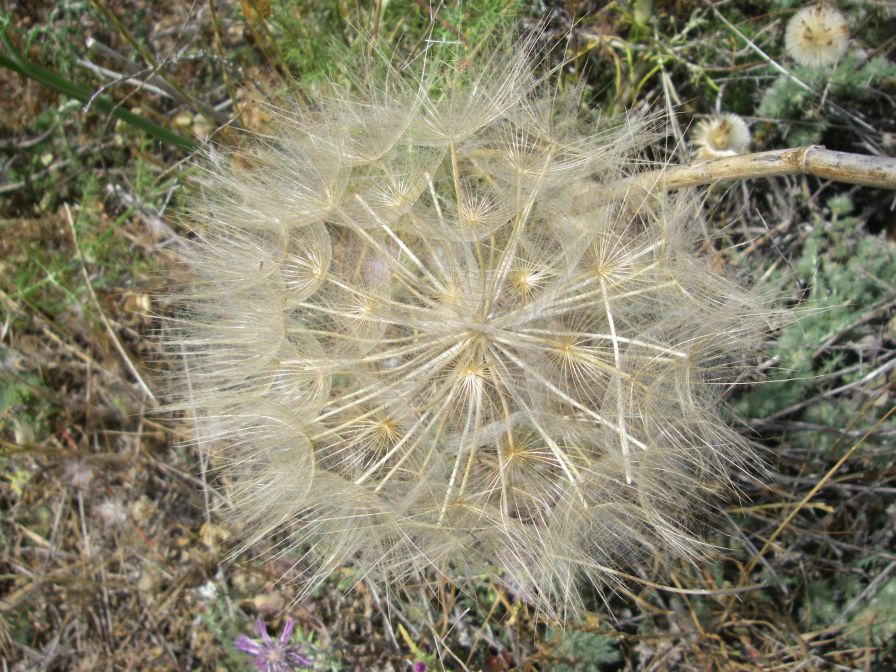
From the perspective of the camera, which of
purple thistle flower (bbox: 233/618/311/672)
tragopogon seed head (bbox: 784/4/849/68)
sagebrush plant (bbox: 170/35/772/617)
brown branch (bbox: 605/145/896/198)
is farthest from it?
tragopogon seed head (bbox: 784/4/849/68)

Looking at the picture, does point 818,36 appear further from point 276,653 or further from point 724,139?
point 276,653

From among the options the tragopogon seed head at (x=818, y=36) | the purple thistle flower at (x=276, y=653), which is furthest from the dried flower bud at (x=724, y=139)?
the purple thistle flower at (x=276, y=653)

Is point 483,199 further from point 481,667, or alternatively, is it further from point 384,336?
point 481,667

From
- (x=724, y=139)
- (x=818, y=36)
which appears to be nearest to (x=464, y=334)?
(x=724, y=139)

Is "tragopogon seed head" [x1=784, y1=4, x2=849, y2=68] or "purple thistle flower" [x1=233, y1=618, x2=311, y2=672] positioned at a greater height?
"tragopogon seed head" [x1=784, y1=4, x2=849, y2=68]

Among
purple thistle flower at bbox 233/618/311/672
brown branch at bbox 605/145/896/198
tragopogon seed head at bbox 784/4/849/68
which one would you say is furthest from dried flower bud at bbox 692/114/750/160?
purple thistle flower at bbox 233/618/311/672

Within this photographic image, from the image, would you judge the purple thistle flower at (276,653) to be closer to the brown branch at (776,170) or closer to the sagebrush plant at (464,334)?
the sagebrush plant at (464,334)

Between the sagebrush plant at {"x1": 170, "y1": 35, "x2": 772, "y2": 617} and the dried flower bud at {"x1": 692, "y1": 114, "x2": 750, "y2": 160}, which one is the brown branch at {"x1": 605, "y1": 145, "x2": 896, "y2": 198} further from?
the dried flower bud at {"x1": 692, "y1": 114, "x2": 750, "y2": 160}
